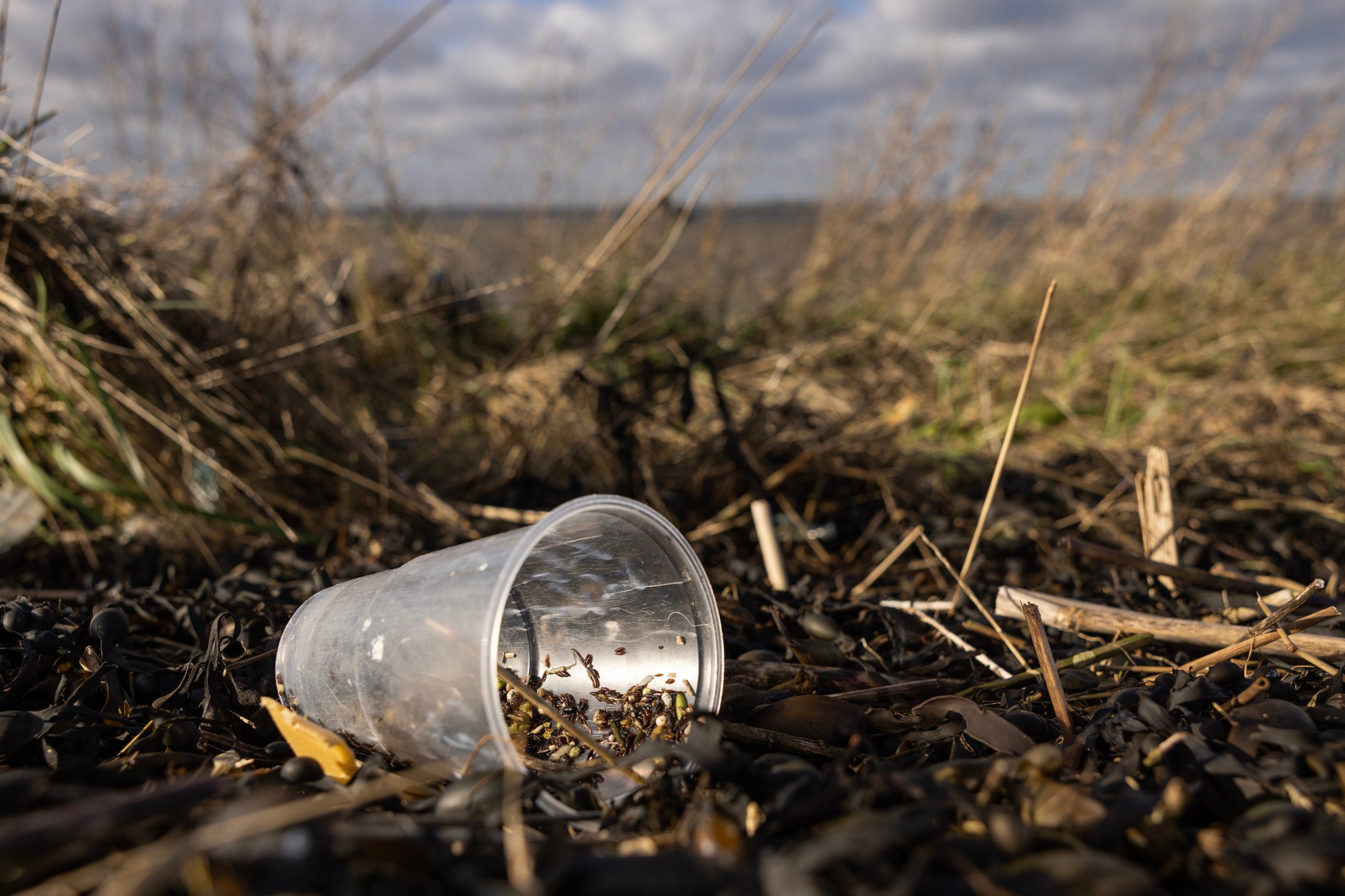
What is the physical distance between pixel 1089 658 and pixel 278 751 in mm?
1405

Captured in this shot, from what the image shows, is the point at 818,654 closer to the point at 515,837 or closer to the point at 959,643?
the point at 959,643

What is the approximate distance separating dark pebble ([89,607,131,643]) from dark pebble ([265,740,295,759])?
0.42m

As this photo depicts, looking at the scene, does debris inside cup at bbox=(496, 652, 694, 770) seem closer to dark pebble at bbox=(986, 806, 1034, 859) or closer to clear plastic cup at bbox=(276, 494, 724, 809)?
clear plastic cup at bbox=(276, 494, 724, 809)

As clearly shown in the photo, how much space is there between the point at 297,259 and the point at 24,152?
4.07 feet

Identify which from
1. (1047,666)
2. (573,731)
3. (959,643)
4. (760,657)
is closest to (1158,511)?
(959,643)

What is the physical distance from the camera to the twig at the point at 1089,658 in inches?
60.7

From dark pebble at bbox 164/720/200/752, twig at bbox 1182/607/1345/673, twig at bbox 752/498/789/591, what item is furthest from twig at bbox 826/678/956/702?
dark pebble at bbox 164/720/200/752

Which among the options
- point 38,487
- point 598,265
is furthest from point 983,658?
point 38,487

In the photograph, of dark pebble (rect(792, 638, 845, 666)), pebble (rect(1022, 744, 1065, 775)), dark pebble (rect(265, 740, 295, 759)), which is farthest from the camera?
dark pebble (rect(792, 638, 845, 666))

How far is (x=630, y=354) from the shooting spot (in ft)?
14.0

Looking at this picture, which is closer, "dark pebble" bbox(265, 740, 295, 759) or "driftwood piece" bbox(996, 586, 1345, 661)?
"dark pebble" bbox(265, 740, 295, 759)

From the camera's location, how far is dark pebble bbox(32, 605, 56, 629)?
1547mm

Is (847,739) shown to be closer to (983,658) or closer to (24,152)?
(983,658)

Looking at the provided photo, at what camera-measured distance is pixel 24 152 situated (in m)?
2.19
